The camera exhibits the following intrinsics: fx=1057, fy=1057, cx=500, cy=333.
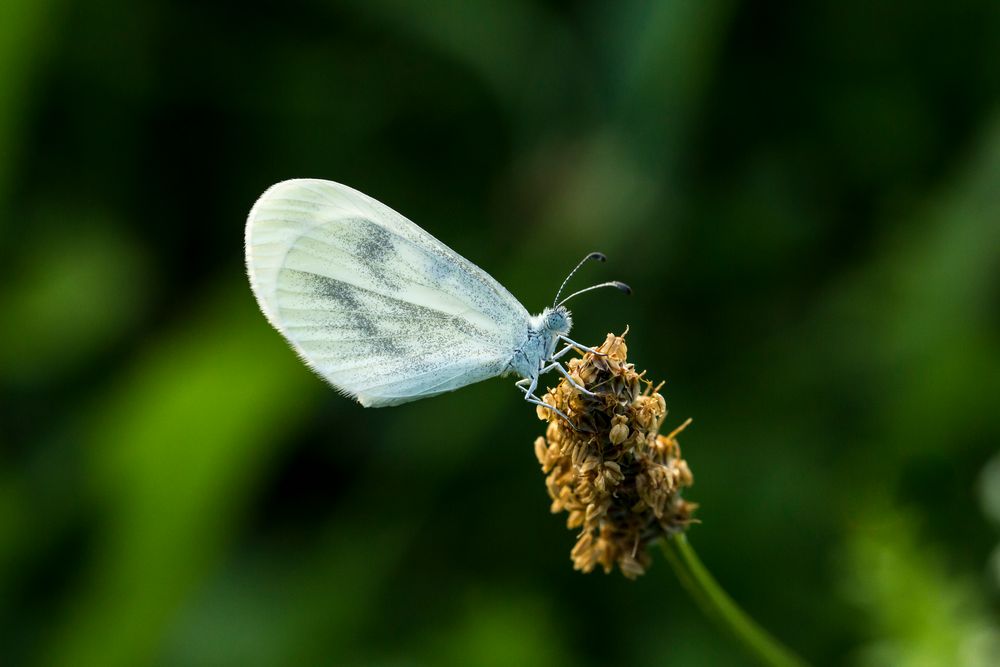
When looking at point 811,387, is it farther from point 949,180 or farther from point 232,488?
point 232,488

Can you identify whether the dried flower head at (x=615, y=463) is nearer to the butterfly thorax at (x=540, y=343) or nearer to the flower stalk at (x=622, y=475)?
the flower stalk at (x=622, y=475)

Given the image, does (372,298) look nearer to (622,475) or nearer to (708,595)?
(622,475)

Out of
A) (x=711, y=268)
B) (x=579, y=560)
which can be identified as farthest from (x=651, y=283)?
(x=579, y=560)

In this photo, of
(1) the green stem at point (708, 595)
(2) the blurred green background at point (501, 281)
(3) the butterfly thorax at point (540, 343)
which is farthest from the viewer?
(2) the blurred green background at point (501, 281)

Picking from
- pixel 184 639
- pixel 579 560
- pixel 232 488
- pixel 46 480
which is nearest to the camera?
pixel 579 560

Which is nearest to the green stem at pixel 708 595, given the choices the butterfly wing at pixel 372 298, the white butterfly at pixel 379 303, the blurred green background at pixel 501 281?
the white butterfly at pixel 379 303

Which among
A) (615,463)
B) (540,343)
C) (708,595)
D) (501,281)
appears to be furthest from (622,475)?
(501,281)
